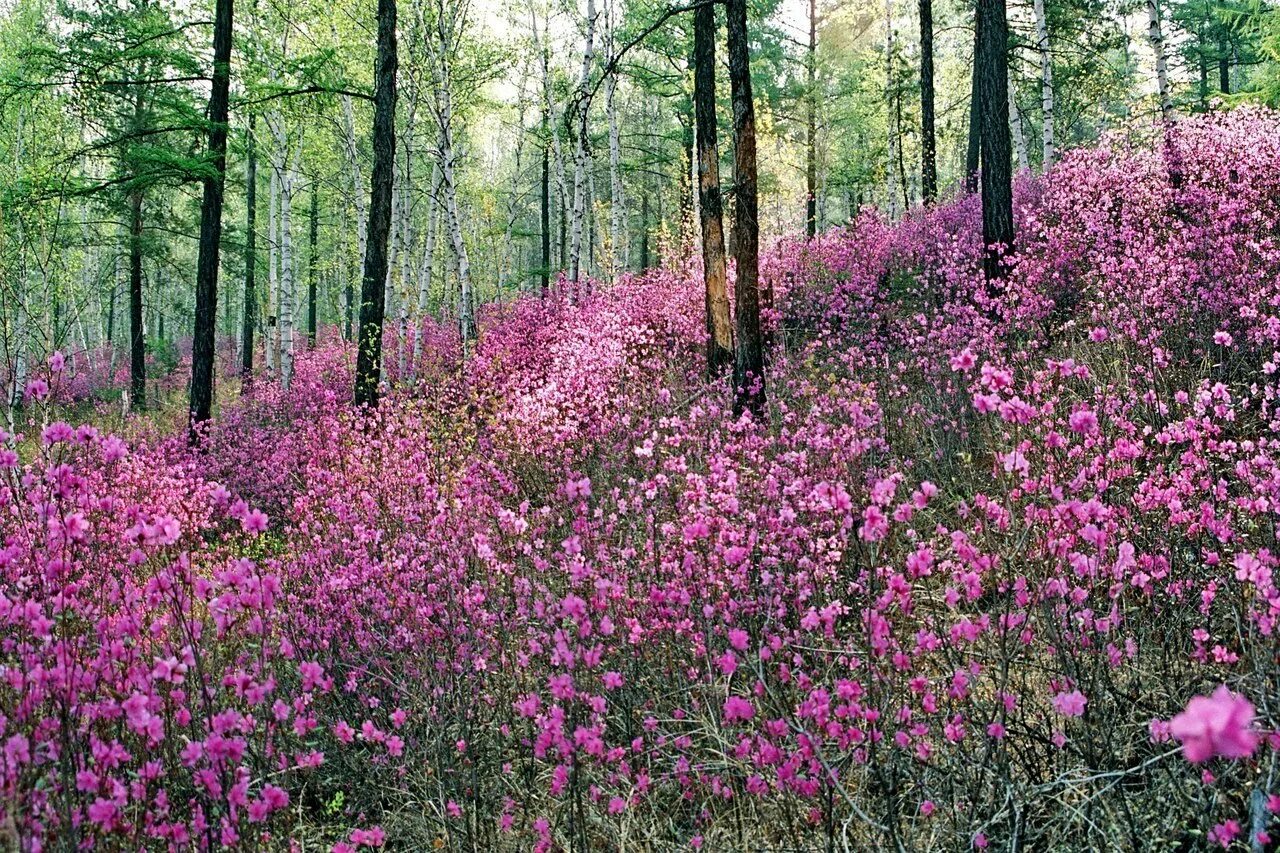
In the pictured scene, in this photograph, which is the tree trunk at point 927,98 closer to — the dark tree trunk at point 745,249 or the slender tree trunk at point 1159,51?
the slender tree trunk at point 1159,51

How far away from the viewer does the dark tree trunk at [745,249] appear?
6.78 meters

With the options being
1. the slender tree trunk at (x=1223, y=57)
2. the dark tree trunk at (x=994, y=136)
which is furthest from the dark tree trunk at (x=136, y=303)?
the slender tree trunk at (x=1223, y=57)

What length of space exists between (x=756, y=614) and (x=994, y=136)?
7.31 m

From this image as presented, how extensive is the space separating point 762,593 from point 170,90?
18.3 m

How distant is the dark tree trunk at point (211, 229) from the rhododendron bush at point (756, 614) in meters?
5.21

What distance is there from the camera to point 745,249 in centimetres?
706

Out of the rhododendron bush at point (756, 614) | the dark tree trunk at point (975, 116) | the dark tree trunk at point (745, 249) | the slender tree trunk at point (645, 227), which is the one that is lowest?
the rhododendron bush at point (756, 614)

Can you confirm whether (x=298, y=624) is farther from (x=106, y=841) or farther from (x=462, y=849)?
(x=106, y=841)

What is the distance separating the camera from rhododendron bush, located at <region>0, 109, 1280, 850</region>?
2.17m

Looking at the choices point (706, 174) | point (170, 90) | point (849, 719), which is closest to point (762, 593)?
point (849, 719)

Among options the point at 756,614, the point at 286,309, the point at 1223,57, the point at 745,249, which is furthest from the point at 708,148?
the point at 1223,57

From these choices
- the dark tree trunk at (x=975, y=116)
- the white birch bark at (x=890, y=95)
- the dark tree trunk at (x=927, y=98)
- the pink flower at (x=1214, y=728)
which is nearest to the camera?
the pink flower at (x=1214, y=728)

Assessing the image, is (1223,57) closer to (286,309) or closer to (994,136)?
(994,136)

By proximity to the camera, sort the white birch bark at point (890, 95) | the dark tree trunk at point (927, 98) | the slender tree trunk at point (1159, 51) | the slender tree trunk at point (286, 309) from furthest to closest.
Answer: the white birch bark at point (890, 95) → the dark tree trunk at point (927, 98) → the slender tree trunk at point (286, 309) → the slender tree trunk at point (1159, 51)
